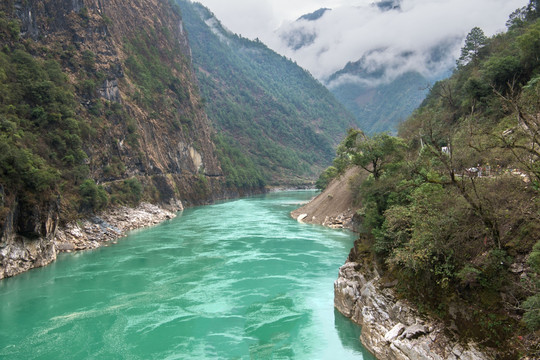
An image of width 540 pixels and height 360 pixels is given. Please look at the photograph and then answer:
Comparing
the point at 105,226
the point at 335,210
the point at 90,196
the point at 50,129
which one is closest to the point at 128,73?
the point at 50,129

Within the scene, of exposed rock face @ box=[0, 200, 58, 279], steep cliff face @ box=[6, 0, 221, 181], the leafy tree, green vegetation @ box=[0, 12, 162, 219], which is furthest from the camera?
steep cliff face @ box=[6, 0, 221, 181]

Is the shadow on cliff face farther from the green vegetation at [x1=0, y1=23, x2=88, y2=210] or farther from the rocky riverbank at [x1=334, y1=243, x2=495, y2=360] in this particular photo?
the green vegetation at [x1=0, y1=23, x2=88, y2=210]

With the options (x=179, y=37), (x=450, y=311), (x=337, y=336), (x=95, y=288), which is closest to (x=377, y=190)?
(x=337, y=336)

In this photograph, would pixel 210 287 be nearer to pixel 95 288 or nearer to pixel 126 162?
pixel 95 288

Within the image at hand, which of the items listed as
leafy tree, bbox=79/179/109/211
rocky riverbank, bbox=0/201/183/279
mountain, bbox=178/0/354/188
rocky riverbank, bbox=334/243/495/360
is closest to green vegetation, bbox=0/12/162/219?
leafy tree, bbox=79/179/109/211

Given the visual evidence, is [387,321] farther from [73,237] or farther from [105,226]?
[105,226]

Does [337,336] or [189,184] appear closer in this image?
[337,336]
